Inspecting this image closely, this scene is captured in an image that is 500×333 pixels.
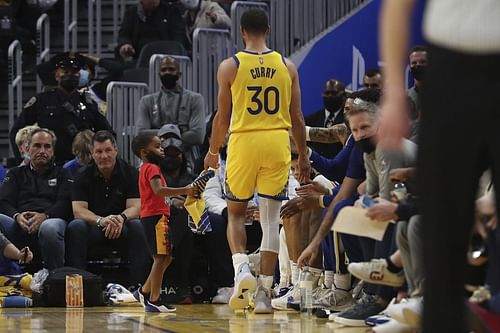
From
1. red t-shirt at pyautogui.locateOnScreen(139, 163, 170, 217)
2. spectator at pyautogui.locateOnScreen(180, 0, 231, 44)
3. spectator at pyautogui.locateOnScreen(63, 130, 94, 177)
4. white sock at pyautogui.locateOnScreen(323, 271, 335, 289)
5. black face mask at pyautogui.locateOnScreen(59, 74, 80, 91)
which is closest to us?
white sock at pyautogui.locateOnScreen(323, 271, 335, 289)

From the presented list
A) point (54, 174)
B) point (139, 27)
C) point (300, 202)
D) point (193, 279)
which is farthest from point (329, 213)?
point (139, 27)

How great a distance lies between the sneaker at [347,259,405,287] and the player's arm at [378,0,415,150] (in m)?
2.76

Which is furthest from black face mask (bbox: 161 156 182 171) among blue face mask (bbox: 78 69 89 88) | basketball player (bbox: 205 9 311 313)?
blue face mask (bbox: 78 69 89 88)

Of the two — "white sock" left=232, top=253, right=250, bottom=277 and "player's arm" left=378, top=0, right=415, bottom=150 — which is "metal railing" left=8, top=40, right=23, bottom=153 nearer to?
"white sock" left=232, top=253, right=250, bottom=277

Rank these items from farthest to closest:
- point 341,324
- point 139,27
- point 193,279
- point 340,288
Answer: point 139,27, point 193,279, point 340,288, point 341,324

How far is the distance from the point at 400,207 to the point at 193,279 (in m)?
4.76

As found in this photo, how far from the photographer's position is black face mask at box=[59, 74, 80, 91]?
38.0ft

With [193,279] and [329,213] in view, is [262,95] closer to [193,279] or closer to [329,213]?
[329,213]

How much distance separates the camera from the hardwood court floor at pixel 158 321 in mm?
6043

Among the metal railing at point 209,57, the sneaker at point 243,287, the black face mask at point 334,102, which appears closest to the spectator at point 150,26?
the metal railing at point 209,57

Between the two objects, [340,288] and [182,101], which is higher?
[182,101]

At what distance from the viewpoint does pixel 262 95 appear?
7.32 m

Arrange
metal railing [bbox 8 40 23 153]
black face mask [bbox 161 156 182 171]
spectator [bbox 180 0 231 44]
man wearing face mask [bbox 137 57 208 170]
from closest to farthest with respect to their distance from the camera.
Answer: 1. black face mask [bbox 161 156 182 171]
2. man wearing face mask [bbox 137 57 208 170]
3. metal railing [bbox 8 40 23 153]
4. spectator [bbox 180 0 231 44]

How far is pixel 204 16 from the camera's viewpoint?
14047 millimetres
